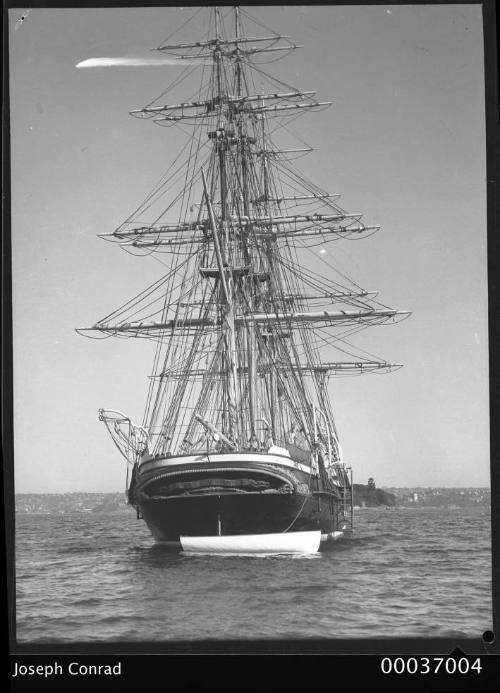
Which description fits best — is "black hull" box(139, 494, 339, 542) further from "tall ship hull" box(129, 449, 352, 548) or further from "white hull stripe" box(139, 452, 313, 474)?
"white hull stripe" box(139, 452, 313, 474)

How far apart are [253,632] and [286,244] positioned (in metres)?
10.7

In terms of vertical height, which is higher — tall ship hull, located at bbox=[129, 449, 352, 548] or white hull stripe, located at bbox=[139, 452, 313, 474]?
white hull stripe, located at bbox=[139, 452, 313, 474]

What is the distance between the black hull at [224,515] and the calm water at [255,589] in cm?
183

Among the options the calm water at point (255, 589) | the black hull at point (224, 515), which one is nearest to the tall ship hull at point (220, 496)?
the black hull at point (224, 515)

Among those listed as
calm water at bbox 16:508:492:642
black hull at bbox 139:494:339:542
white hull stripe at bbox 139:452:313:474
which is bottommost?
calm water at bbox 16:508:492:642

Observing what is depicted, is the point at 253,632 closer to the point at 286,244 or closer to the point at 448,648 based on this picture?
the point at 448,648

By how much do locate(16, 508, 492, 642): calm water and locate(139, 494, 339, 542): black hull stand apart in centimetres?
183

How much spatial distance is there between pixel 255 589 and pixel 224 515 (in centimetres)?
530

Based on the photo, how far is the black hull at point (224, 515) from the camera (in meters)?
23.0

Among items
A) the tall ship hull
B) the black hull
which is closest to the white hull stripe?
the tall ship hull

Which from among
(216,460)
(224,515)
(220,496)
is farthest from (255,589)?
(216,460)

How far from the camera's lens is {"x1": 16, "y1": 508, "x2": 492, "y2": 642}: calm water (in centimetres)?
1504

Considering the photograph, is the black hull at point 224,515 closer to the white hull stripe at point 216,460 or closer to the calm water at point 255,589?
the white hull stripe at point 216,460

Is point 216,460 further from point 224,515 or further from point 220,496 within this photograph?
point 224,515
